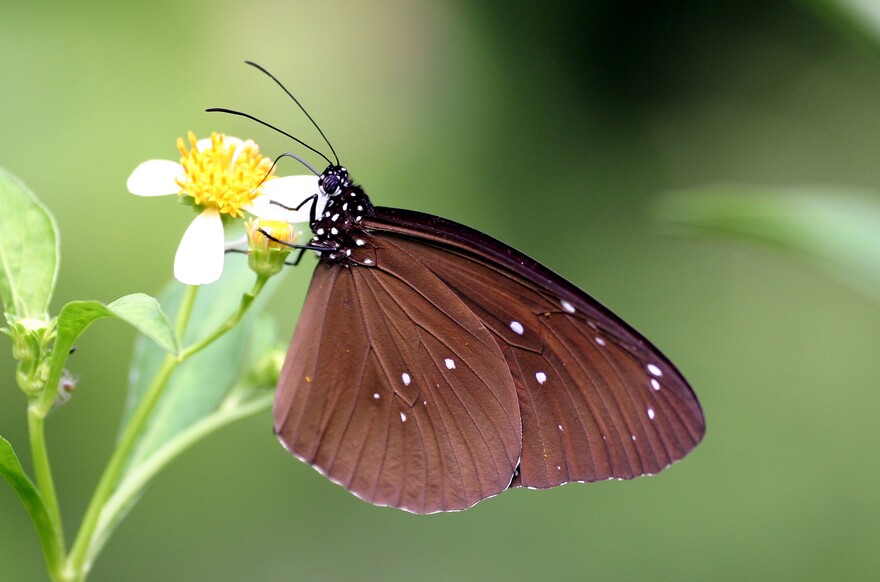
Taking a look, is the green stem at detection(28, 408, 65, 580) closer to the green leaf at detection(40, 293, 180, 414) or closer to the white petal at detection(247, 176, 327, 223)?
the green leaf at detection(40, 293, 180, 414)

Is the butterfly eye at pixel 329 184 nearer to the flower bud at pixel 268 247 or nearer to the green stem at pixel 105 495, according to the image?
the flower bud at pixel 268 247

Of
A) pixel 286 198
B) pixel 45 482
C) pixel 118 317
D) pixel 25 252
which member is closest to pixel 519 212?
pixel 286 198

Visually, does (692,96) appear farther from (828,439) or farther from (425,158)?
(828,439)

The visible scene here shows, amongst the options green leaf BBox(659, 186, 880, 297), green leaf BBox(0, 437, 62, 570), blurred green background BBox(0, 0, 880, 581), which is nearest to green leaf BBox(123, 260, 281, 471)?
green leaf BBox(0, 437, 62, 570)

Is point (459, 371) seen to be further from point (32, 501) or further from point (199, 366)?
point (32, 501)

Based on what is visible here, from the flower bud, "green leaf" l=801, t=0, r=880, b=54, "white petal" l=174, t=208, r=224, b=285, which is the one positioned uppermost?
"green leaf" l=801, t=0, r=880, b=54

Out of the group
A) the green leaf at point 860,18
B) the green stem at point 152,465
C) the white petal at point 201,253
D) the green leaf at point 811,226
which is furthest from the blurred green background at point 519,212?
the green leaf at point 860,18
